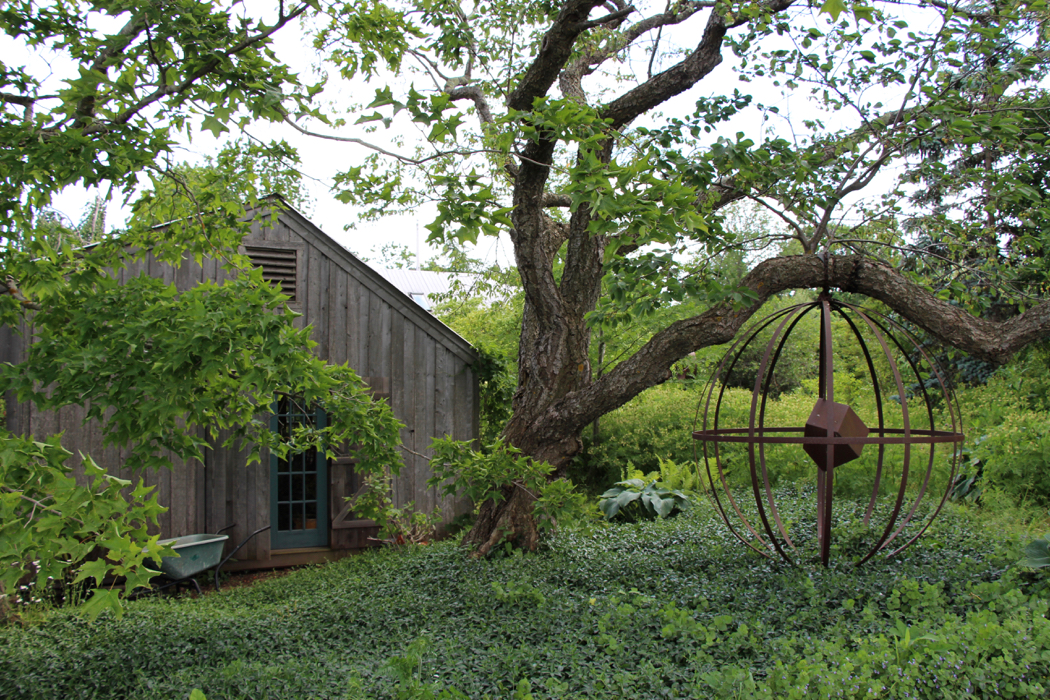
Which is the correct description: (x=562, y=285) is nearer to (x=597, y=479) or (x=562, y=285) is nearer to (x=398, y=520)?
(x=398, y=520)

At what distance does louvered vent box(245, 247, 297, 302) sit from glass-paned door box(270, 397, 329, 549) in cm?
128

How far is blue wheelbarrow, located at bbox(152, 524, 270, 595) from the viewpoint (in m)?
Result: 5.71

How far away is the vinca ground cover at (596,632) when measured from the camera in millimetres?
2939

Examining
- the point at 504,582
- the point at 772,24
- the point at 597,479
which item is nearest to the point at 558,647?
the point at 504,582

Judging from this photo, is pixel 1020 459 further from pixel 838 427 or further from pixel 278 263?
pixel 278 263

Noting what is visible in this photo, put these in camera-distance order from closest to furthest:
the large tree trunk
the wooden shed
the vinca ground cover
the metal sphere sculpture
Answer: the vinca ground cover < the metal sphere sculpture < the large tree trunk < the wooden shed

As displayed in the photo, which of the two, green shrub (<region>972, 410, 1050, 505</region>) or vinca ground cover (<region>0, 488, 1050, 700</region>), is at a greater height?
green shrub (<region>972, 410, 1050, 505</region>)

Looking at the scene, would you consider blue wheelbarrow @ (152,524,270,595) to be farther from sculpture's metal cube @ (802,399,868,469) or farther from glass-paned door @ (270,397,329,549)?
sculpture's metal cube @ (802,399,868,469)

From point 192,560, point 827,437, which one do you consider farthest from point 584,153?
point 192,560

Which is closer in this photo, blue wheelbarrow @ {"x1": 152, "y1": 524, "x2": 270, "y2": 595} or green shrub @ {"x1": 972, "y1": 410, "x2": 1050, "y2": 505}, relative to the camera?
blue wheelbarrow @ {"x1": 152, "y1": 524, "x2": 270, "y2": 595}

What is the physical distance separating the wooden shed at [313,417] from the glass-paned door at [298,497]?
0.04 ft

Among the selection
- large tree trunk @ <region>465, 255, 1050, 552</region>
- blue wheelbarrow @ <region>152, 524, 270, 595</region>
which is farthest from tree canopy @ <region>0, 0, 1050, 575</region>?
blue wheelbarrow @ <region>152, 524, 270, 595</region>

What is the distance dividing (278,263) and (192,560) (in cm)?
310

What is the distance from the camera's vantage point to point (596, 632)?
12.5 ft
